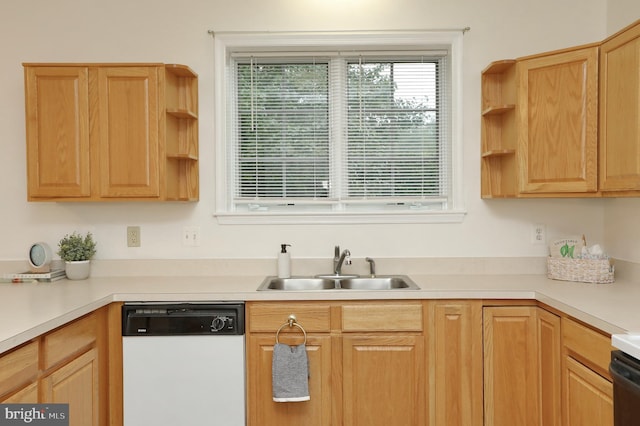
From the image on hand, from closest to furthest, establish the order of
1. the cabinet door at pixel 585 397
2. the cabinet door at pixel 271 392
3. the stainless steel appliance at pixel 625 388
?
the stainless steel appliance at pixel 625 388 < the cabinet door at pixel 585 397 < the cabinet door at pixel 271 392

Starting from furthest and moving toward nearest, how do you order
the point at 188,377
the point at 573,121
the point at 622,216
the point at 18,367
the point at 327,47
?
the point at 327,47, the point at 622,216, the point at 573,121, the point at 188,377, the point at 18,367

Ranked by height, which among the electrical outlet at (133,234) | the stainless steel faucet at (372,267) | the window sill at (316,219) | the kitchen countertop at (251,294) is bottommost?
the kitchen countertop at (251,294)

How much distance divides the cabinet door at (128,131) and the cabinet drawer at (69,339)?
0.73 meters

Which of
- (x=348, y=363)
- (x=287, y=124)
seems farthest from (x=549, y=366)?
(x=287, y=124)

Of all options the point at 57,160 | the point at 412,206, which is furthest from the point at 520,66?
the point at 57,160

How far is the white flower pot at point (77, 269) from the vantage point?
111 inches

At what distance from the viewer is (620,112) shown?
227cm

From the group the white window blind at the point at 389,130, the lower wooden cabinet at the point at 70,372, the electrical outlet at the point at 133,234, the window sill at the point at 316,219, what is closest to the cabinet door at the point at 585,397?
the window sill at the point at 316,219

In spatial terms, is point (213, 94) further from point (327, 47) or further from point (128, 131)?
point (327, 47)

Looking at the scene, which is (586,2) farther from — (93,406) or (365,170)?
(93,406)

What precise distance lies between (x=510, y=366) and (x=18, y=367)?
202 centimetres

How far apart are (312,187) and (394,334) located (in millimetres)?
1052

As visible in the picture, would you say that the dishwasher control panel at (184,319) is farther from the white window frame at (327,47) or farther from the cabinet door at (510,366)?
the cabinet door at (510,366)

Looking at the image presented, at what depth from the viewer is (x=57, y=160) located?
8.66 ft
